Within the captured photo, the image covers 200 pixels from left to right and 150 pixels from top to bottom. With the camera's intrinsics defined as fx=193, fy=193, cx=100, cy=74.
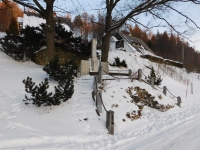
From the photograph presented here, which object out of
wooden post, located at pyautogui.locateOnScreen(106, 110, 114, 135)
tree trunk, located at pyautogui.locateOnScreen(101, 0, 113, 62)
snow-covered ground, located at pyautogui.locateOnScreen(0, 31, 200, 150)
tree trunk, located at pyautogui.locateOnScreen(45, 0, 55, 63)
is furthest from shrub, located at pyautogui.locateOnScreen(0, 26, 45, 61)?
wooden post, located at pyautogui.locateOnScreen(106, 110, 114, 135)

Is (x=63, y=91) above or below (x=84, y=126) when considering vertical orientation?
above

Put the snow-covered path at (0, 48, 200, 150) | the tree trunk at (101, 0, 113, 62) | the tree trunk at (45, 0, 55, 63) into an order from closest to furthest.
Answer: the snow-covered path at (0, 48, 200, 150), the tree trunk at (45, 0, 55, 63), the tree trunk at (101, 0, 113, 62)

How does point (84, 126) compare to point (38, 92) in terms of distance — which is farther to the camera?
point (38, 92)

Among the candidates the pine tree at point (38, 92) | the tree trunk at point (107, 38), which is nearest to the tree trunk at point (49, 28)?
the tree trunk at point (107, 38)

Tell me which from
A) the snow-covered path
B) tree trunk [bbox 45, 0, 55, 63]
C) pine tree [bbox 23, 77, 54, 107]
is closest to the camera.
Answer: the snow-covered path

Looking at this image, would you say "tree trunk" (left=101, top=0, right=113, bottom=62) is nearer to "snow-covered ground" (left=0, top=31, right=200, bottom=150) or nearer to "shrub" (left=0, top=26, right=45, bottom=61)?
"shrub" (left=0, top=26, right=45, bottom=61)

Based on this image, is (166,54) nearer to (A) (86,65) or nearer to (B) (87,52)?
(B) (87,52)

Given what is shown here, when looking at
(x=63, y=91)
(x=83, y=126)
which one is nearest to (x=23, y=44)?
(x=63, y=91)

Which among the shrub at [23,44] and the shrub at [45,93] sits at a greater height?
the shrub at [23,44]

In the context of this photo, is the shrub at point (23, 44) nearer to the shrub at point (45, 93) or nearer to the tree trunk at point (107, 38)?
the tree trunk at point (107, 38)

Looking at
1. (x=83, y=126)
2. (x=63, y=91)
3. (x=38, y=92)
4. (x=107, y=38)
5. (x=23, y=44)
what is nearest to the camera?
(x=83, y=126)

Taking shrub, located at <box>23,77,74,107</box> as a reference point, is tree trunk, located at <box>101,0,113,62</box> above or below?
above

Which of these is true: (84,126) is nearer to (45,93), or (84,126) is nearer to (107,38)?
(45,93)

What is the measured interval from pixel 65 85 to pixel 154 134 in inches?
139
